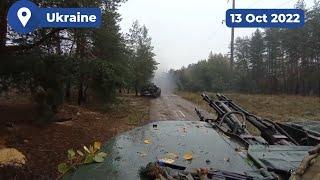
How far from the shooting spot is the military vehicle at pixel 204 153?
10.3 feet

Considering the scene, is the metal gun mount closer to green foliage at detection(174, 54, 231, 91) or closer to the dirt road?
the dirt road

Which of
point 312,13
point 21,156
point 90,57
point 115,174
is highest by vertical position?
point 312,13

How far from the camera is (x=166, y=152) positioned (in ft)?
13.3

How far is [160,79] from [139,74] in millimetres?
49300

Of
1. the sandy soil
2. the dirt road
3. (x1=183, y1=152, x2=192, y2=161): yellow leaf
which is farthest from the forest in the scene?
(x1=183, y1=152, x2=192, y2=161): yellow leaf

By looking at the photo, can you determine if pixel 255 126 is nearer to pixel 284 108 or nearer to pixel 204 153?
pixel 204 153

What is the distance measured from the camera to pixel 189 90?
78562 millimetres

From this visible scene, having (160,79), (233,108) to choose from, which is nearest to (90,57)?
(233,108)

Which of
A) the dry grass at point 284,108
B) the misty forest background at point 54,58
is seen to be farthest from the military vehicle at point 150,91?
the misty forest background at point 54,58

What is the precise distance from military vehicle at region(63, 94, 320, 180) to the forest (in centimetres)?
4499

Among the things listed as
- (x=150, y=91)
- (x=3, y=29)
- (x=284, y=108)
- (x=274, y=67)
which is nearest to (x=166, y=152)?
(x=3, y=29)

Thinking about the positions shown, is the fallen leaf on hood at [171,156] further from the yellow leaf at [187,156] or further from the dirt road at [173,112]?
the dirt road at [173,112]

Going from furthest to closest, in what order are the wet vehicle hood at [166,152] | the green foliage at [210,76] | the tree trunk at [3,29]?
the green foliage at [210,76]
the tree trunk at [3,29]
the wet vehicle hood at [166,152]

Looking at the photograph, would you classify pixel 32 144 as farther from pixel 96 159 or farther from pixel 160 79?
pixel 160 79
